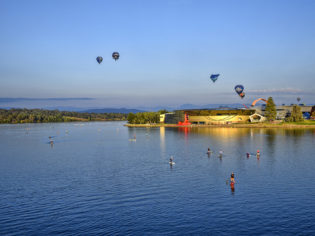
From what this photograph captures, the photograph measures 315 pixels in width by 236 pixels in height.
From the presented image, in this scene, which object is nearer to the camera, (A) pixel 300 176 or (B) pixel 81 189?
(B) pixel 81 189

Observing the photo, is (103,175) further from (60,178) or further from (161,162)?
(161,162)

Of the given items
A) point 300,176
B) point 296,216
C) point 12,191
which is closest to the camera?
point 296,216

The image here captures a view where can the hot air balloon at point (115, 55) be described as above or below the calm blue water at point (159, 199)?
above

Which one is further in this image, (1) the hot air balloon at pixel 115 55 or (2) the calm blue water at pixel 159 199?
(1) the hot air balloon at pixel 115 55

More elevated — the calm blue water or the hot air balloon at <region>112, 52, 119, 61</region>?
the hot air balloon at <region>112, 52, 119, 61</region>

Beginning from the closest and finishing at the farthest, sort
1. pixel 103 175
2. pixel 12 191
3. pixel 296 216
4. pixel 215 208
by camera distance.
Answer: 1. pixel 296 216
2. pixel 215 208
3. pixel 12 191
4. pixel 103 175

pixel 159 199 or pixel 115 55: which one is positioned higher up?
pixel 115 55

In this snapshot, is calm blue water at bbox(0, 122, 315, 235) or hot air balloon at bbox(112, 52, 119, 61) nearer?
calm blue water at bbox(0, 122, 315, 235)

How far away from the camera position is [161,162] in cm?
7756

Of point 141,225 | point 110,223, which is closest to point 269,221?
point 141,225

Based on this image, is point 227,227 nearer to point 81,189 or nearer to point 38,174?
point 81,189

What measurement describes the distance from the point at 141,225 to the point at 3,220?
16.7 meters

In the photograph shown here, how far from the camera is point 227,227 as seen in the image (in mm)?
33531

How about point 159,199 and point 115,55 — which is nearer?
point 159,199
